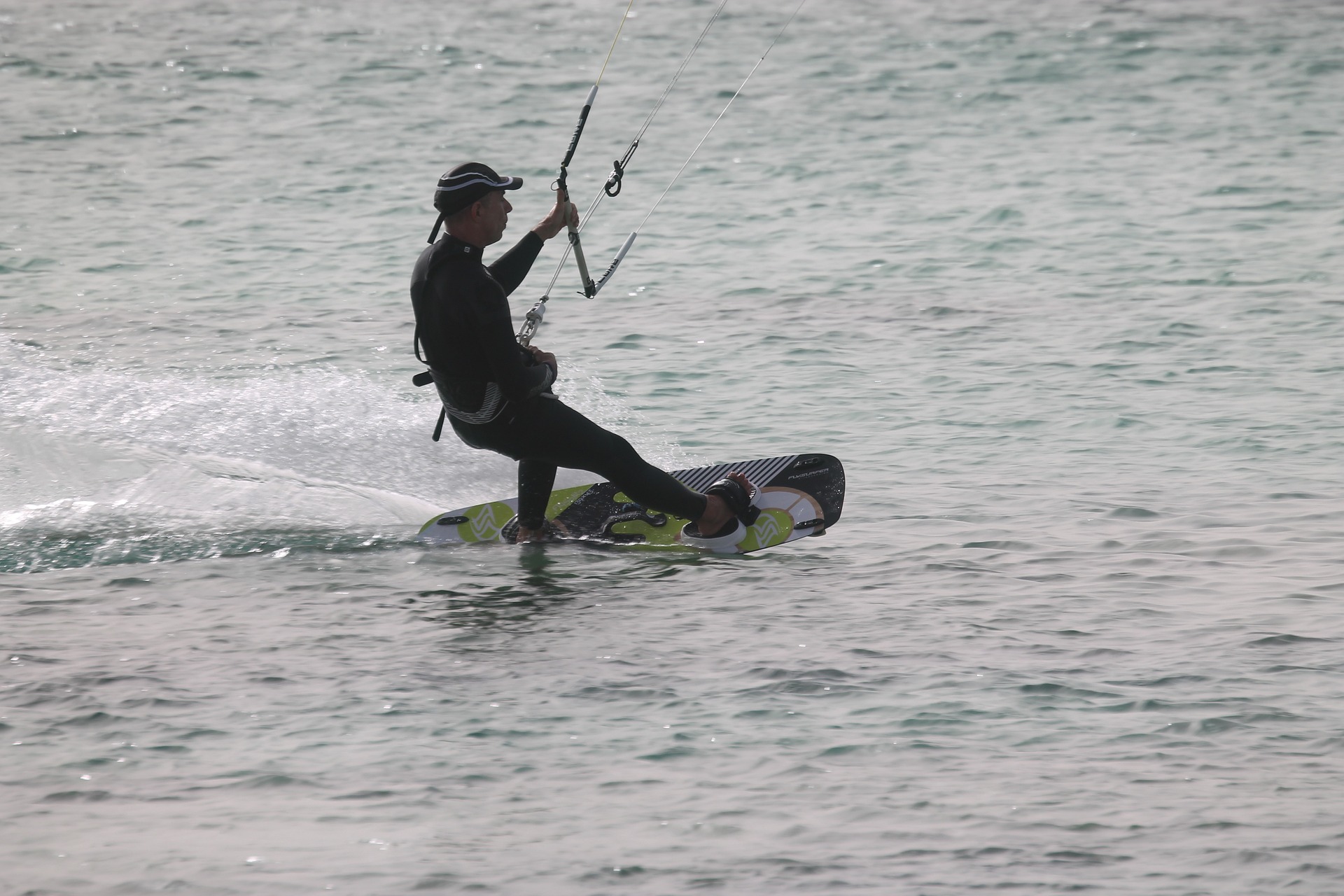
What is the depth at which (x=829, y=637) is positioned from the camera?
Answer: 622cm

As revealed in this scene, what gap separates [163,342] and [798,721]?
8205 millimetres

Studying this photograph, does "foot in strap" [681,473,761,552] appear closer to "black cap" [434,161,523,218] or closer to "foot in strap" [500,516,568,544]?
"foot in strap" [500,516,568,544]

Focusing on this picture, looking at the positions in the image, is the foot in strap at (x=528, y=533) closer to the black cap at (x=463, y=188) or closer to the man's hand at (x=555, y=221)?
the man's hand at (x=555, y=221)

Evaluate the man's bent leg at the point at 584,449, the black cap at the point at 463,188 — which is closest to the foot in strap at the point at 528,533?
the man's bent leg at the point at 584,449

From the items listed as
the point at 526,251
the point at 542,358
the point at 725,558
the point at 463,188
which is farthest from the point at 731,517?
the point at 463,188

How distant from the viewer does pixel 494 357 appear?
6.57 m

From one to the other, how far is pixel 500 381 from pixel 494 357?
111 millimetres

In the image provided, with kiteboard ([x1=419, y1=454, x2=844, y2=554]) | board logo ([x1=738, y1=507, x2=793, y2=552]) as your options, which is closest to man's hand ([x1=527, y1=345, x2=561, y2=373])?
kiteboard ([x1=419, y1=454, x2=844, y2=554])

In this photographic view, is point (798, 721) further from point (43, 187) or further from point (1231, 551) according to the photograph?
point (43, 187)

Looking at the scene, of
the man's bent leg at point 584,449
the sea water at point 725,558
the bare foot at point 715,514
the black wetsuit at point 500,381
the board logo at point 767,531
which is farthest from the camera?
the board logo at point 767,531

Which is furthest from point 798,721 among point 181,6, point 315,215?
point 181,6

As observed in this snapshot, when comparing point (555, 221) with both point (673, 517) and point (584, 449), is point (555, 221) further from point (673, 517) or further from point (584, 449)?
point (673, 517)

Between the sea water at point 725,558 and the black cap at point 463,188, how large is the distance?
1567mm

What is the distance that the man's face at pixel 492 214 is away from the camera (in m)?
6.64
